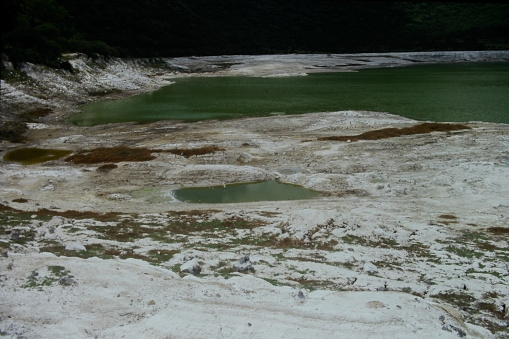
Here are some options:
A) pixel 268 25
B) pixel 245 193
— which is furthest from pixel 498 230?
pixel 268 25

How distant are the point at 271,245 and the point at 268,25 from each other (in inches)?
6023

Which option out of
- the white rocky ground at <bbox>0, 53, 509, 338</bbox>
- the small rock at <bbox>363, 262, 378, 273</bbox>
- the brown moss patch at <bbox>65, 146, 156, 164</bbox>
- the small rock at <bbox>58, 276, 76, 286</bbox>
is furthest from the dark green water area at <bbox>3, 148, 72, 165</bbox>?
the small rock at <bbox>363, 262, 378, 273</bbox>

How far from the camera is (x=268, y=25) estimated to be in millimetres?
161500

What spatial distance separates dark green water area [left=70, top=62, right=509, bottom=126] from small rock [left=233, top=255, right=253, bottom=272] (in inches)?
Answer: 1350

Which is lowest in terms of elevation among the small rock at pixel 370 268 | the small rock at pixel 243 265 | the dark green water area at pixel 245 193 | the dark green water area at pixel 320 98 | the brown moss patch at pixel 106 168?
the dark green water area at pixel 245 193

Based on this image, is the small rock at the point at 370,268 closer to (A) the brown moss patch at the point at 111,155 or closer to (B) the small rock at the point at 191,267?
(B) the small rock at the point at 191,267

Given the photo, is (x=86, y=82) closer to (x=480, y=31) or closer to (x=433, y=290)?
(x=433, y=290)

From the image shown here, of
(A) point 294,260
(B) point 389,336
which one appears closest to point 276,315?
(B) point 389,336

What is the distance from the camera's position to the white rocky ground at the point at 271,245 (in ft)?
37.3

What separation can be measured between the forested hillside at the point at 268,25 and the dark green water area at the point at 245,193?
58.4 meters

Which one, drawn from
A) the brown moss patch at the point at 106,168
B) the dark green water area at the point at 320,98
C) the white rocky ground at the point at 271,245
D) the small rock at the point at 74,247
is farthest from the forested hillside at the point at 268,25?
the small rock at the point at 74,247

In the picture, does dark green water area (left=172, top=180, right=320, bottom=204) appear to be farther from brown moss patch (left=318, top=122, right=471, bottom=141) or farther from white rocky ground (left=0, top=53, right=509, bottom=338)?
brown moss patch (left=318, top=122, right=471, bottom=141)

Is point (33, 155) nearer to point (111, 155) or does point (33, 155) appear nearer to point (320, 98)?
point (111, 155)

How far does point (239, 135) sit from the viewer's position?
38.2 meters
